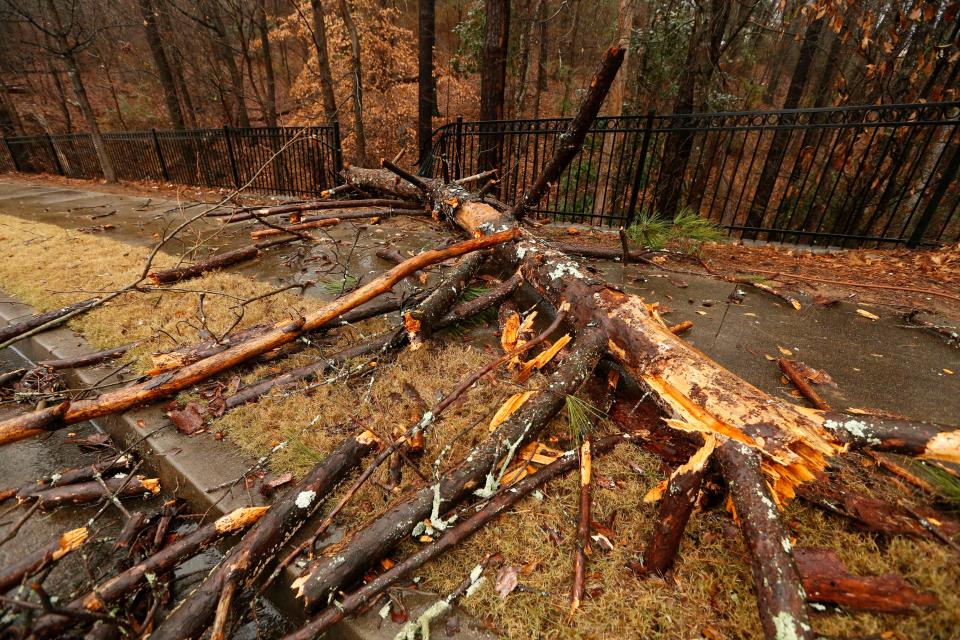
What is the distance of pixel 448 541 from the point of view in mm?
1505

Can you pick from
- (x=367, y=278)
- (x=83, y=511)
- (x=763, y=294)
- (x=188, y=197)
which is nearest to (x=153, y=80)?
(x=188, y=197)

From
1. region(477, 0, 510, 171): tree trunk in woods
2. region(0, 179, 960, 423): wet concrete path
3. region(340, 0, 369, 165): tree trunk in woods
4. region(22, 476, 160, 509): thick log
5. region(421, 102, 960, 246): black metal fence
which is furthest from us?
region(340, 0, 369, 165): tree trunk in woods

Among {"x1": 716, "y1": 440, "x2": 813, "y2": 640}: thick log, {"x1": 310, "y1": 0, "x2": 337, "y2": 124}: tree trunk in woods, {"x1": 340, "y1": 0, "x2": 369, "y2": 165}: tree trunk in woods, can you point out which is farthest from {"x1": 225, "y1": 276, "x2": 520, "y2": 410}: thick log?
{"x1": 310, "y1": 0, "x2": 337, "y2": 124}: tree trunk in woods

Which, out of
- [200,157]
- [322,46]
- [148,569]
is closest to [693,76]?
[322,46]

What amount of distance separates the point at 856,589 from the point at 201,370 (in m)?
3.11

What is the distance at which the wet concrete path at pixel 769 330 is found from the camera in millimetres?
2348

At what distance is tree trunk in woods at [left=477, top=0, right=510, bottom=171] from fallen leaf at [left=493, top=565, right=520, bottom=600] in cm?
609

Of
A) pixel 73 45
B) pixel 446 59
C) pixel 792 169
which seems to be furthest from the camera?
pixel 446 59

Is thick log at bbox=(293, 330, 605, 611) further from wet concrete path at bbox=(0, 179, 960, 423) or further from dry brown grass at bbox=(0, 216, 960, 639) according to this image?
wet concrete path at bbox=(0, 179, 960, 423)

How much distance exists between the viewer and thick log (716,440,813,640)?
113 cm

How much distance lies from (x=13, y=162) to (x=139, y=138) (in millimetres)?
8284

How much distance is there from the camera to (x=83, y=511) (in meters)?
1.95

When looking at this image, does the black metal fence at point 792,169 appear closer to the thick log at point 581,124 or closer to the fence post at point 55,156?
the thick log at point 581,124

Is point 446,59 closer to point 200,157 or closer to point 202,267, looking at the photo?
point 200,157
